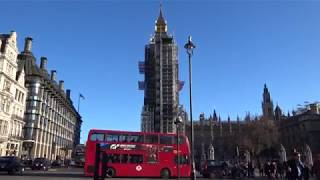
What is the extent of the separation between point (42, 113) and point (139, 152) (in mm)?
56257

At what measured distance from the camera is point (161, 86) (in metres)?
101

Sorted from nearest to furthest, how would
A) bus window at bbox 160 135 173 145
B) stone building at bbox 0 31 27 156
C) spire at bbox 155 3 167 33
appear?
bus window at bbox 160 135 173 145, stone building at bbox 0 31 27 156, spire at bbox 155 3 167 33

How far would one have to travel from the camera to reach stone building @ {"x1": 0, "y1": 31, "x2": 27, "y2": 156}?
6290 centimetres

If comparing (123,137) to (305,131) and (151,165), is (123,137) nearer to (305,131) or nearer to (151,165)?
(151,165)

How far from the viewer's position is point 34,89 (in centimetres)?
8119

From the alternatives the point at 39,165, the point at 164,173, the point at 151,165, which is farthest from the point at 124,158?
the point at 39,165

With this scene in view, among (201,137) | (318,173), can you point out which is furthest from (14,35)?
(201,137)

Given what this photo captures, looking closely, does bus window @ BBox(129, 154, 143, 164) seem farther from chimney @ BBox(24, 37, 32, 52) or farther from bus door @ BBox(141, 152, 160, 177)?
chimney @ BBox(24, 37, 32, 52)

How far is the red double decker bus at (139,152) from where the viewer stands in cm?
3388

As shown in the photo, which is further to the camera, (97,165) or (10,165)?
(10,165)

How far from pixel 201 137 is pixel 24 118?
90.9 metres

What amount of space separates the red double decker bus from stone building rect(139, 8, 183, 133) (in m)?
60.8

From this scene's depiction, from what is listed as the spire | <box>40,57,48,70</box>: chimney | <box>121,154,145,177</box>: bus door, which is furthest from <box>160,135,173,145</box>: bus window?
the spire

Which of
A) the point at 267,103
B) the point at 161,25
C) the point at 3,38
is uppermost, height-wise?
the point at 161,25
